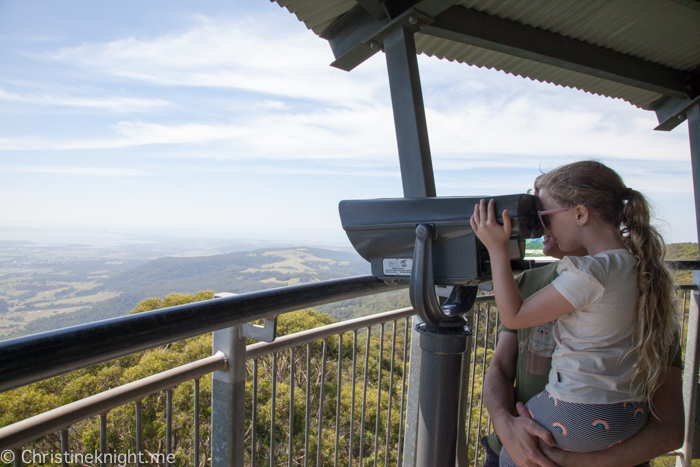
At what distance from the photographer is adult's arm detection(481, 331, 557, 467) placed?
1.07m

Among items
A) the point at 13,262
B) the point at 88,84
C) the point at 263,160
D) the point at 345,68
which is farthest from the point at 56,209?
the point at 345,68

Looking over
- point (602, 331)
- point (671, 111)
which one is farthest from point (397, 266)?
point (671, 111)

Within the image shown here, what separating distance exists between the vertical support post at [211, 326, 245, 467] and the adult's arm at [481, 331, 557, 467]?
0.65 m

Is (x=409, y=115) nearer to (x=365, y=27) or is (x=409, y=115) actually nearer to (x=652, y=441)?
(x=365, y=27)

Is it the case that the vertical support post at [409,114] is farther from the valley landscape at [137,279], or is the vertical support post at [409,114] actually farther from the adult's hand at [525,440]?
the valley landscape at [137,279]

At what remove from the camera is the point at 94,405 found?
77 centimetres

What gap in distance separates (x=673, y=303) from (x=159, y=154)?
8427cm

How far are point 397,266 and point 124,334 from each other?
562mm

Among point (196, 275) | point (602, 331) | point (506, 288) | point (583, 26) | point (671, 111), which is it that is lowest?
point (196, 275)

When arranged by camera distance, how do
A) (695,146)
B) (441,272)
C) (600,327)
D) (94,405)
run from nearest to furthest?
(94,405) → (441,272) → (600,327) → (695,146)

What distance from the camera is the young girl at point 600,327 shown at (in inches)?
40.4

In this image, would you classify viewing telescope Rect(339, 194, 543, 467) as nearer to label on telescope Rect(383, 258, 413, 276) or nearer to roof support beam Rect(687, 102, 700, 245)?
label on telescope Rect(383, 258, 413, 276)

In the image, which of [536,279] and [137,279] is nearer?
[536,279]

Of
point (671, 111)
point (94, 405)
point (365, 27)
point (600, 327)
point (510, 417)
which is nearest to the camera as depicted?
point (94, 405)
